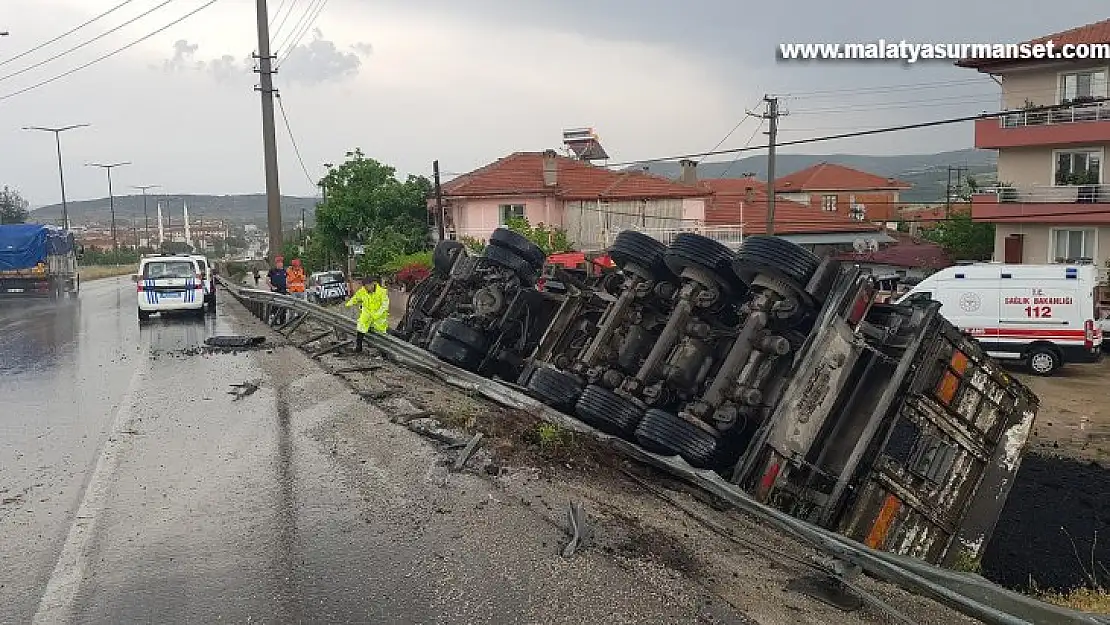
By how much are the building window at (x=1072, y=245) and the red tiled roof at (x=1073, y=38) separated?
19.7ft

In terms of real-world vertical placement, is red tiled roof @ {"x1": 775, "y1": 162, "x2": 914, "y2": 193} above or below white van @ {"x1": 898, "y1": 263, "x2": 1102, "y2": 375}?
above

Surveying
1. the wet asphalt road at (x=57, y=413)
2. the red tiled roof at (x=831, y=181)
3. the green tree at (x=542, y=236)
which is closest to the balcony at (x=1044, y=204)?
the green tree at (x=542, y=236)

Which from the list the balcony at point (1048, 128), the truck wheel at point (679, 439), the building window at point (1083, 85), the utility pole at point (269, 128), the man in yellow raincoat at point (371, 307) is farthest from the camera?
the building window at point (1083, 85)

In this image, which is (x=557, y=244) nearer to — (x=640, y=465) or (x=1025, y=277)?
(x=1025, y=277)

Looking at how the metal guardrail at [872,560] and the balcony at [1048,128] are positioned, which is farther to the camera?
the balcony at [1048,128]

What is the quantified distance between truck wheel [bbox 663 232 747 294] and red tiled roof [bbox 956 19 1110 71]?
1020 inches

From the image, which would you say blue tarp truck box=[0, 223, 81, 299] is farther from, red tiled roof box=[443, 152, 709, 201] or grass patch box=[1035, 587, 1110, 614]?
grass patch box=[1035, 587, 1110, 614]

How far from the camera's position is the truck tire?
11.5m

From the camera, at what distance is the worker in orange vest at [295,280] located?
20.5 m

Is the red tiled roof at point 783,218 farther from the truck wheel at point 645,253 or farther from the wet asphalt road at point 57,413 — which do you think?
the truck wheel at point 645,253

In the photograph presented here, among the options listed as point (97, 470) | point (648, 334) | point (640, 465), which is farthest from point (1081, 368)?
point (97, 470)

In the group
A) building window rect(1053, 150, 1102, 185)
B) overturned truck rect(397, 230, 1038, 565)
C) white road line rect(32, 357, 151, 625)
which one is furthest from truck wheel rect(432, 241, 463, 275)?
building window rect(1053, 150, 1102, 185)

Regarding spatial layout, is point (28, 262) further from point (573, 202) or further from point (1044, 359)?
point (1044, 359)

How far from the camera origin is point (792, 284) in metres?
7.16
